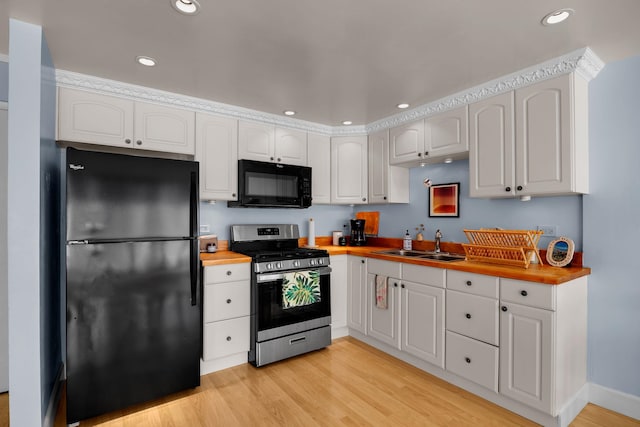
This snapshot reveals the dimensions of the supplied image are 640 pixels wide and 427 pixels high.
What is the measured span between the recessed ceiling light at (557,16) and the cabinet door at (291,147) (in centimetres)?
233

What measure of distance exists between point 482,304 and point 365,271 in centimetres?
122

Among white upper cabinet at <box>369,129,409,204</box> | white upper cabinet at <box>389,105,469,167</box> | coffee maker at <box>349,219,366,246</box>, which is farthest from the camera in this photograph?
coffee maker at <box>349,219,366,246</box>

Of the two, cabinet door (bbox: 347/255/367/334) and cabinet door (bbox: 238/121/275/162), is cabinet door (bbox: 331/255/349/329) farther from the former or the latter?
cabinet door (bbox: 238/121/275/162)

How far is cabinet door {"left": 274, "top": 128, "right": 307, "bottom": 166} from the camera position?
3.44m

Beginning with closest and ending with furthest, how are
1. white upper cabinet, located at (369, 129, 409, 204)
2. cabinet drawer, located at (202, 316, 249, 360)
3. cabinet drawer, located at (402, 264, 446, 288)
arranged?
cabinet drawer, located at (402, 264, 446, 288)
cabinet drawer, located at (202, 316, 249, 360)
white upper cabinet, located at (369, 129, 409, 204)

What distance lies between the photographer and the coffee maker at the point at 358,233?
396cm

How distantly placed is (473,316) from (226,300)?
6.40ft

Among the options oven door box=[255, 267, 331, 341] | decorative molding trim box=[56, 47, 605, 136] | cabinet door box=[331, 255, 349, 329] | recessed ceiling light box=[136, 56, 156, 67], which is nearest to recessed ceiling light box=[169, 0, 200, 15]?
recessed ceiling light box=[136, 56, 156, 67]

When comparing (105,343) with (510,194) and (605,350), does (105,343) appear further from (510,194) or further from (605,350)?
(605,350)

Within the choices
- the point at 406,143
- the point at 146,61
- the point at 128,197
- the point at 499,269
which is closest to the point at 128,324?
the point at 128,197

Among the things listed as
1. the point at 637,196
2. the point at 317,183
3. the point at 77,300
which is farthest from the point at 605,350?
the point at 77,300

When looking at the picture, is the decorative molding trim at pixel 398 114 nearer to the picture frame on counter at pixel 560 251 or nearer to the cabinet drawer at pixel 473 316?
the picture frame on counter at pixel 560 251

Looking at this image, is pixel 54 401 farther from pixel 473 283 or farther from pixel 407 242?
pixel 407 242

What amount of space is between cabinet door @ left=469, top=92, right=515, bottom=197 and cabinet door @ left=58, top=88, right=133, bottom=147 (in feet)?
9.22
